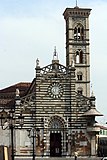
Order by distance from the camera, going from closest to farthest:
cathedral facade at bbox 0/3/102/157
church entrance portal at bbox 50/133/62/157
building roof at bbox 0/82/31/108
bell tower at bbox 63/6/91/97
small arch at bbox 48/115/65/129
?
cathedral facade at bbox 0/3/102/157 < small arch at bbox 48/115/65/129 < church entrance portal at bbox 50/133/62/157 < building roof at bbox 0/82/31/108 < bell tower at bbox 63/6/91/97

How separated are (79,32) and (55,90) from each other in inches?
410

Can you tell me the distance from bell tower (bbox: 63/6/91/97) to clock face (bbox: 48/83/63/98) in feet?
19.2

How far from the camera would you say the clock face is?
51.0m

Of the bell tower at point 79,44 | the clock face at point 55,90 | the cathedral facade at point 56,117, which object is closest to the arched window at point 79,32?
the bell tower at point 79,44

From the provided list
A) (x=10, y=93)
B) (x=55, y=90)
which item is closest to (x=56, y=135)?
(x=55, y=90)

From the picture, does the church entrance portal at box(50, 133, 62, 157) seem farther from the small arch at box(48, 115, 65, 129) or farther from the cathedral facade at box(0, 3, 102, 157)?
the small arch at box(48, 115, 65, 129)

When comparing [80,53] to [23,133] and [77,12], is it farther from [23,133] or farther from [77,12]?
[23,133]

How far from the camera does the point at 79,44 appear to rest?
190ft

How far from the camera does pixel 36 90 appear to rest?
1993 inches

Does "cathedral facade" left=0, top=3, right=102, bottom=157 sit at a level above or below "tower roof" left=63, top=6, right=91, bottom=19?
below

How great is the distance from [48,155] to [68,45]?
13697 millimetres

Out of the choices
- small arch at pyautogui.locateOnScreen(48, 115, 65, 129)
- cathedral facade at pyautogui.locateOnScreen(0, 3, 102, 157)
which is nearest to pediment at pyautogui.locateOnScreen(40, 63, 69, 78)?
cathedral facade at pyautogui.locateOnScreen(0, 3, 102, 157)

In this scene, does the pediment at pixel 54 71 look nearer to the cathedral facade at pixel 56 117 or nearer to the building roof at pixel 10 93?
the cathedral facade at pixel 56 117

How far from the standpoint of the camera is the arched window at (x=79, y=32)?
191 feet
